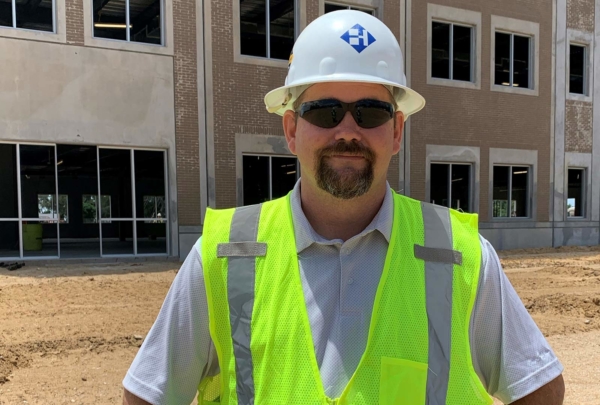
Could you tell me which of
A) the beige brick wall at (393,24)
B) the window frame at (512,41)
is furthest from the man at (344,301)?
the window frame at (512,41)

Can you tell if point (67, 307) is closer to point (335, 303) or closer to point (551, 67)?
point (335, 303)

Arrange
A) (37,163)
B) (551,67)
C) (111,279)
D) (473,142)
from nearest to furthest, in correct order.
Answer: (111,279), (473,142), (551,67), (37,163)

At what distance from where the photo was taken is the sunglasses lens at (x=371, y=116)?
193 centimetres

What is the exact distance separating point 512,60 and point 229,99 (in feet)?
38.5

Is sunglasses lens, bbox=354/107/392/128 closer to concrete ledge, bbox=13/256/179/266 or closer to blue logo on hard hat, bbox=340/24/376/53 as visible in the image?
blue logo on hard hat, bbox=340/24/376/53

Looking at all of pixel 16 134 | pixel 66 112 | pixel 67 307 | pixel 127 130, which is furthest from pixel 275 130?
pixel 67 307

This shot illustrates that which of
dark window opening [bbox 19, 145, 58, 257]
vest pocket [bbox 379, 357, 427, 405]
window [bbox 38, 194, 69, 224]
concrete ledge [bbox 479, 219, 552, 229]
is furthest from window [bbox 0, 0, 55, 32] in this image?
window [bbox 38, 194, 69, 224]

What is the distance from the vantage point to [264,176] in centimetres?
1608

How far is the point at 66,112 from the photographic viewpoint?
13.5 metres

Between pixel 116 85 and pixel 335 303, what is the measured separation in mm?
13752

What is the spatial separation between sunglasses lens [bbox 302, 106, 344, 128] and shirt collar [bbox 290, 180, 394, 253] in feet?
1.10

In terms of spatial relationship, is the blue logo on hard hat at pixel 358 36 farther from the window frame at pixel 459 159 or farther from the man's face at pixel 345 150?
the window frame at pixel 459 159

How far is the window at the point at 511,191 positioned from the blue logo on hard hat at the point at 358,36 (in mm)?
18702

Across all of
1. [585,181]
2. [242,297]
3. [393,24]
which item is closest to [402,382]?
[242,297]
